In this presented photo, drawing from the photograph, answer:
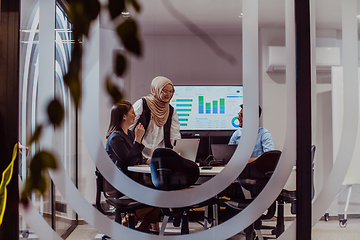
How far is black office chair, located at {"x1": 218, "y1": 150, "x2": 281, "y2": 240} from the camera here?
59.9 inches

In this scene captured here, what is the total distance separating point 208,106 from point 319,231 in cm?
88

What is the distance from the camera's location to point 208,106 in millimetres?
1541

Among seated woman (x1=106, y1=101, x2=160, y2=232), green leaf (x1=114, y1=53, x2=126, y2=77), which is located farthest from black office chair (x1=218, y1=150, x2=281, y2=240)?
green leaf (x1=114, y1=53, x2=126, y2=77)

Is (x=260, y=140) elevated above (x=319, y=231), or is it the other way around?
(x=260, y=140)

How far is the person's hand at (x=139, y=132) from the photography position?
5.14ft

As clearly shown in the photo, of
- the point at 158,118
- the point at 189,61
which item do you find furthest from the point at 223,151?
the point at 189,61

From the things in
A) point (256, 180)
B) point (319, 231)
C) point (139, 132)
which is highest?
point (139, 132)

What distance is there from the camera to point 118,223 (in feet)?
4.97

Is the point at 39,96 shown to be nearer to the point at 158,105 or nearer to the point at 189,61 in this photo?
the point at 158,105

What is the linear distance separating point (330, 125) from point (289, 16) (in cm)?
63

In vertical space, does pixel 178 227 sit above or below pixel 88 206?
below

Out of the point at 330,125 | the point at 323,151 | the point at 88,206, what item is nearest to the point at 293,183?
the point at 323,151

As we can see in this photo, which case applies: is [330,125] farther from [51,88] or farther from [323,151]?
[51,88]

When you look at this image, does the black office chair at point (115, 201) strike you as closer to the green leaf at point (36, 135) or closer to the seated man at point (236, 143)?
the seated man at point (236, 143)
